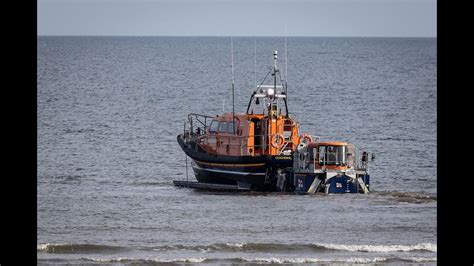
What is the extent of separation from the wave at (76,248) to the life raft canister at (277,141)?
485 inches

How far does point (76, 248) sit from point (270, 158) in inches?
452

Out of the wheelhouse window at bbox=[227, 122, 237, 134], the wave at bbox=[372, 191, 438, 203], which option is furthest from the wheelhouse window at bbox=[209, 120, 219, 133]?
the wave at bbox=[372, 191, 438, 203]

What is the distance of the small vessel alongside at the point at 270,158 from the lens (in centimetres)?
3672

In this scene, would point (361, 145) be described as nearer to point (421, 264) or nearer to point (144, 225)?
point (144, 225)

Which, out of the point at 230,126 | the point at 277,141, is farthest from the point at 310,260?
the point at 230,126

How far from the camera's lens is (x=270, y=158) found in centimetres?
3741

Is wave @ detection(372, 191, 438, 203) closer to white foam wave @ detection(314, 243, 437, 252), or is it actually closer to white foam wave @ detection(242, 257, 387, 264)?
white foam wave @ detection(314, 243, 437, 252)

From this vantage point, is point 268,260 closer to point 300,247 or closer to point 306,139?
point 300,247

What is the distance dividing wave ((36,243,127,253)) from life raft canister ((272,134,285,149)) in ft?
40.4

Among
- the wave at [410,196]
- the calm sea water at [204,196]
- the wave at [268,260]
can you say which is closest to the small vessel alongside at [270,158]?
the calm sea water at [204,196]

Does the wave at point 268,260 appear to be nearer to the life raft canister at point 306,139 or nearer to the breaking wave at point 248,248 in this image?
the breaking wave at point 248,248

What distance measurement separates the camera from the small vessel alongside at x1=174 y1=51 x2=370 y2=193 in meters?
36.7
